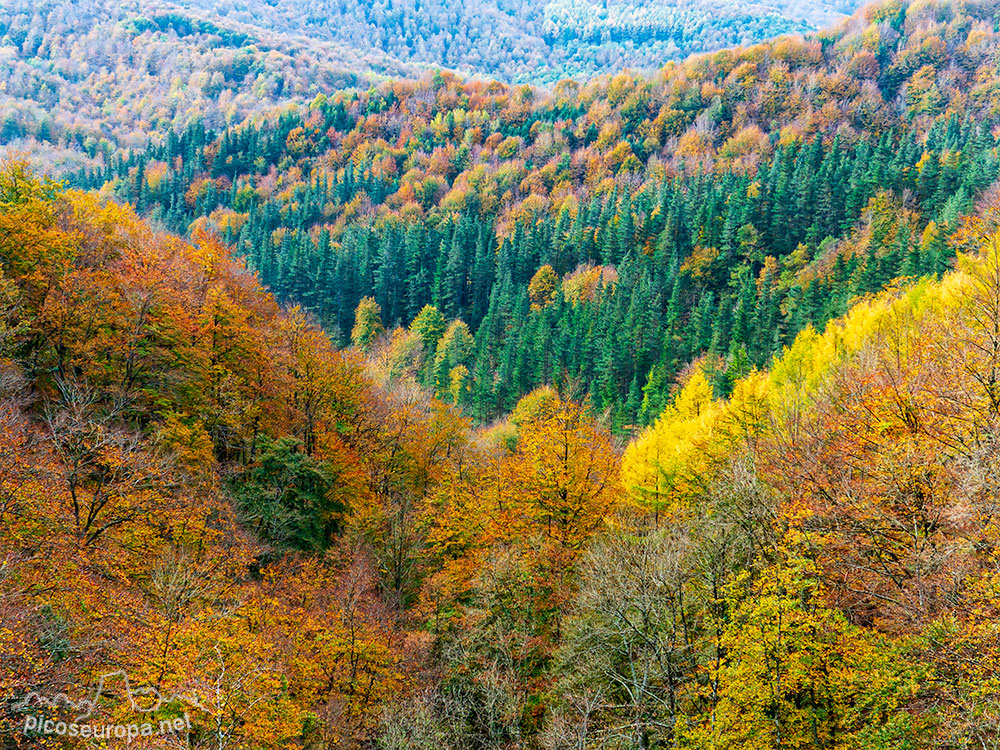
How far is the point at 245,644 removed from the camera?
66.5ft

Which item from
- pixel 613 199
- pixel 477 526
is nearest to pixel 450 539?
pixel 477 526

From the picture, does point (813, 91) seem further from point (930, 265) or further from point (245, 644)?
point (245, 644)

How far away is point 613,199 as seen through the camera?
118188 millimetres

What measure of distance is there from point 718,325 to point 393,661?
203 feet

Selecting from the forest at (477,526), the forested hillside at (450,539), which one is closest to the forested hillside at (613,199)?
the forest at (477,526)

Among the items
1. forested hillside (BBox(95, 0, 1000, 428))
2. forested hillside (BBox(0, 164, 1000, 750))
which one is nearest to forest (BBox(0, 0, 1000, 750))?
forested hillside (BBox(0, 164, 1000, 750))

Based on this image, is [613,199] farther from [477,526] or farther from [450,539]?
[450,539]

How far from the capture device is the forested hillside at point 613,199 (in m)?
78.8

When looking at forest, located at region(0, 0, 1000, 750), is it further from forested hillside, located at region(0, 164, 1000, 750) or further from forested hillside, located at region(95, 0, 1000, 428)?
forested hillside, located at region(95, 0, 1000, 428)

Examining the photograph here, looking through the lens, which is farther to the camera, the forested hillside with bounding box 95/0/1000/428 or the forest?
the forested hillside with bounding box 95/0/1000/428

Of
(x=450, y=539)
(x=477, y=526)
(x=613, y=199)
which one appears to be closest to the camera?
(x=477, y=526)

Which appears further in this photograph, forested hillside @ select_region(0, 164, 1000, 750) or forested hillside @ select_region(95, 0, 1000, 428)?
forested hillside @ select_region(95, 0, 1000, 428)

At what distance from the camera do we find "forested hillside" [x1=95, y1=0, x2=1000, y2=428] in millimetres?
78812

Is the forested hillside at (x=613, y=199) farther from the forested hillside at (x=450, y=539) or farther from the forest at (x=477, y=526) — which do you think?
the forested hillside at (x=450, y=539)
